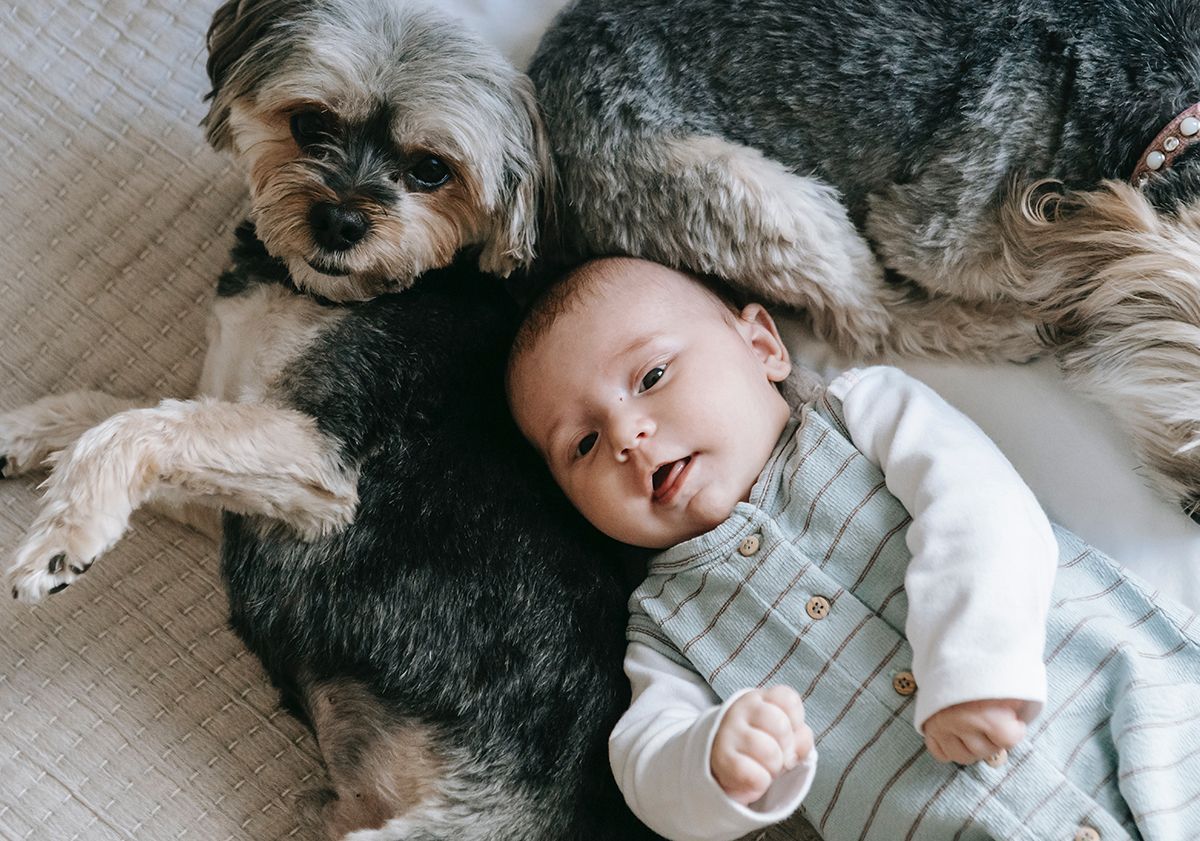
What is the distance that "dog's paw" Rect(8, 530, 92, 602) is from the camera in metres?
1.39

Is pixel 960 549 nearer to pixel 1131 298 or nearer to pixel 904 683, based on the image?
pixel 904 683

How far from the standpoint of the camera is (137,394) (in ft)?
6.10

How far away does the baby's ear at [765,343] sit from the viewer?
1651 millimetres

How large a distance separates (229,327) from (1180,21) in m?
1.48

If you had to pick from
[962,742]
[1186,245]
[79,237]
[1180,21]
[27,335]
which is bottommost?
[27,335]

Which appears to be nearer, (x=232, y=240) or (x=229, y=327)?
(x=229, y=327)

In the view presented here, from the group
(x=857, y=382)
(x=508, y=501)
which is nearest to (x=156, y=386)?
(x=508, y=501)

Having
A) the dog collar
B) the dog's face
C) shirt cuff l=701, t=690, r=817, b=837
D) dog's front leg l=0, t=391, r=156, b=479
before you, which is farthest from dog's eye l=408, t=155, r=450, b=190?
the dog collar

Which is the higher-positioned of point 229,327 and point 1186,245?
point 1186,245

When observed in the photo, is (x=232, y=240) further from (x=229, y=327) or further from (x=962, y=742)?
(x=962, y=742)

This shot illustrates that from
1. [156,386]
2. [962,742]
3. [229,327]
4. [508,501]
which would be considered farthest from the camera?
[156,386]

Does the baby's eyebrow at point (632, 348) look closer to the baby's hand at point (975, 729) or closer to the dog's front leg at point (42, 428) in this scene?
the baby's hand at point (975, 729)

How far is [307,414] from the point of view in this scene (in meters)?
1.52

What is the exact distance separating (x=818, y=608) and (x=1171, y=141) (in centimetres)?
81
